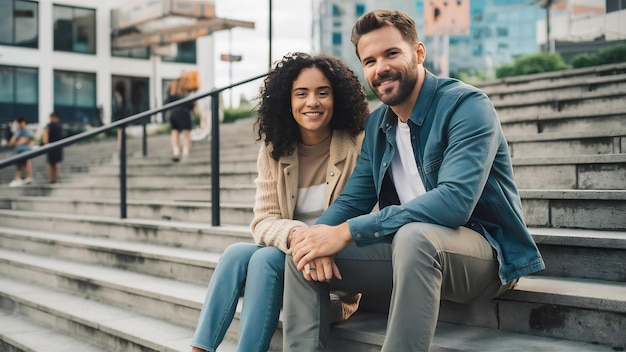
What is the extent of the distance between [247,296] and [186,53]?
26269 mm

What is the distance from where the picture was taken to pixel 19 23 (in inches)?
898

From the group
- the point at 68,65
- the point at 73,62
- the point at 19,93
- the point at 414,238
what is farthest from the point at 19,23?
the point at 414,238

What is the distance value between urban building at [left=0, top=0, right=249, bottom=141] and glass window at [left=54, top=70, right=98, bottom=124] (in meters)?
0.04

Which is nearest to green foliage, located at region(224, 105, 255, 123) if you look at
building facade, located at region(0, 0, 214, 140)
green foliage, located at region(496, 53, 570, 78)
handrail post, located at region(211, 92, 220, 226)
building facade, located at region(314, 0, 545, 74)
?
building facade, located at region(0, 0, 214, 140)

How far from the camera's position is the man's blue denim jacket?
2004 mm

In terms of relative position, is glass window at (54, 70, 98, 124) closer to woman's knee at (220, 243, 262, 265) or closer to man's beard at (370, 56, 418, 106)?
woman's knee at (220, 243, 262, 265)

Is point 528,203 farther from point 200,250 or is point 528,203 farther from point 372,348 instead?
point 200,250

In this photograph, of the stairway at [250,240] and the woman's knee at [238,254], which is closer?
the stairway at [250,240]

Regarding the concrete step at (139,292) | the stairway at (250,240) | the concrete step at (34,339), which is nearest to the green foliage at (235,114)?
the stairway at (250,240)

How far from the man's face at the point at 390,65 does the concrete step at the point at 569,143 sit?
5.51ft

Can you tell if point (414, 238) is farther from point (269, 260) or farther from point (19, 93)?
point (19, 93)

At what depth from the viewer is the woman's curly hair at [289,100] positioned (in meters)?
2.71

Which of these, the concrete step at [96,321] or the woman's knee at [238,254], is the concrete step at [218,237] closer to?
the concrete step at [96,321]

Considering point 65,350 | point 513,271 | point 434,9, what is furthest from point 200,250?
point 434,9
